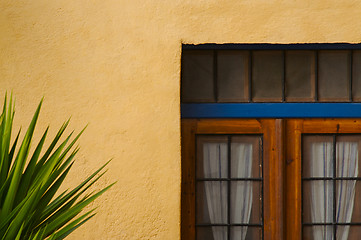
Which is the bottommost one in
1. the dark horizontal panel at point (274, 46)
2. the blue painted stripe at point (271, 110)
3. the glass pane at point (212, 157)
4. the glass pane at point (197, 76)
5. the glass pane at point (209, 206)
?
the glass pane at point (209, 206)

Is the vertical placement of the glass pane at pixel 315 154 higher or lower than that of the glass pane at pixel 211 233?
higher

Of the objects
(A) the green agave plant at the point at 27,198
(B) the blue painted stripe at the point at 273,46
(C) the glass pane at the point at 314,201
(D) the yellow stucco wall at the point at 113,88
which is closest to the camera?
(A) the green agave plant at the point at 27,198

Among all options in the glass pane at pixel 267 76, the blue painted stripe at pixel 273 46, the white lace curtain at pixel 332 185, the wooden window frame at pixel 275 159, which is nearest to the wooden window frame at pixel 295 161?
the wooden window frame at pixel 275 159

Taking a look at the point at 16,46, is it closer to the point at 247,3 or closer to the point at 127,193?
the point at 127,193

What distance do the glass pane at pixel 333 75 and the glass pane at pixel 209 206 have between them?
1012 millimetres

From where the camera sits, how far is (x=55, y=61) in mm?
3578

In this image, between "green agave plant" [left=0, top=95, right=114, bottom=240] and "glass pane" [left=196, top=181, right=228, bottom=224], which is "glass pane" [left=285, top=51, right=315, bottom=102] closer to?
"glass pane" [left=196, top=181, right=228, bottom=224]

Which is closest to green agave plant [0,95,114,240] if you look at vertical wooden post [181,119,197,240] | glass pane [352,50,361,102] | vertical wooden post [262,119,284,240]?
vertical wooden post [181,119,197,240]

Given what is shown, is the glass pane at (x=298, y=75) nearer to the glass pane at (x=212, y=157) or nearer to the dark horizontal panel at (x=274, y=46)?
the dark horizontal panel at (x=274, y=46)

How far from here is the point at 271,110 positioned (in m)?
3.79

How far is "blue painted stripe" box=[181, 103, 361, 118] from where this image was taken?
3771 millimetres

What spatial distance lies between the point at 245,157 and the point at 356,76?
0.98 metres

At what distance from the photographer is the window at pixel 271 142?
378 cm

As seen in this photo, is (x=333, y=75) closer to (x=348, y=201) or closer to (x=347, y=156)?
(x=347, y=156)
